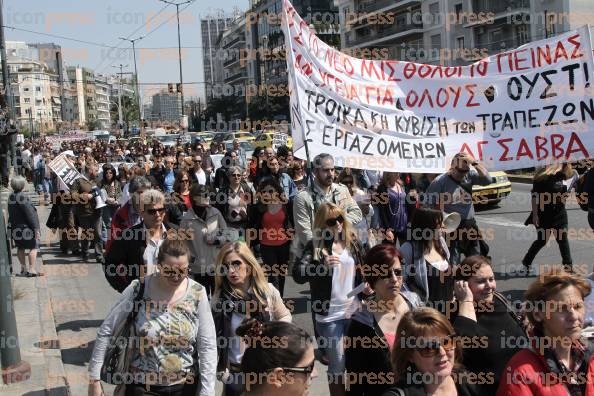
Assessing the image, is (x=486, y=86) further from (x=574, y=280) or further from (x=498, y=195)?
(x=498, y=195)

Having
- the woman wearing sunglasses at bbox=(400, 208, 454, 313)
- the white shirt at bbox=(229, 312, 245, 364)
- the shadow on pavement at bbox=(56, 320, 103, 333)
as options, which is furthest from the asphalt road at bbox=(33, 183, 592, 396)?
the white shirt at bbox=(229, 312, 245, 364)

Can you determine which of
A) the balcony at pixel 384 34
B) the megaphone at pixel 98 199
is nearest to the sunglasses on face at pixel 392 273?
the megaphone at pixel 98 199

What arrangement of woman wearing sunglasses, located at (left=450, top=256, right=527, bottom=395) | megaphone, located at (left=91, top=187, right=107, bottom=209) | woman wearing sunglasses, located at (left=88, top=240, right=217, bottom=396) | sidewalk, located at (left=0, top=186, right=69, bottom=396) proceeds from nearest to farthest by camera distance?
woman wearing sunglasses, located at (left=450, top=256, right=527, bottom=395)
woman wearing sunglasses, located at (left=88, top=240, right=217, bottom=396)
sidewalk, located at (left=0, top=186, right=69, bottom=396)
megaphone, located at (left=91, top=187, right=107, bottom=209)

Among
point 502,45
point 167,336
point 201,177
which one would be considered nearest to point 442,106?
point 167,336

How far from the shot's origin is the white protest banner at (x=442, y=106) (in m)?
6.29

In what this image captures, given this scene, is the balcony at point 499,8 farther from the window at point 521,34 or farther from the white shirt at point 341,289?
the white shirt at point 341,289

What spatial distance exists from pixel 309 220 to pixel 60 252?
9.69 metres

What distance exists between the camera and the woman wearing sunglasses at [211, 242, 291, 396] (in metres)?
4.52

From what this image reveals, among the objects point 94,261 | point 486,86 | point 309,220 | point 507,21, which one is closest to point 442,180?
point 486,86

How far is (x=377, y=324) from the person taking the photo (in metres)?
4.14

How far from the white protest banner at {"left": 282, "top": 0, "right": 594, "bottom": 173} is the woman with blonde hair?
276 cm

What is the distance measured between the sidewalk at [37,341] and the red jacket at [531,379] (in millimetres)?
4308

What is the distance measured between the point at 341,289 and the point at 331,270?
0.54 ft

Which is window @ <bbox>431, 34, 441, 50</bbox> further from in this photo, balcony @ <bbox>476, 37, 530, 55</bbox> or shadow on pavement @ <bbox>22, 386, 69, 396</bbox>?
shadow on pavement @ <bbox>22, 386, 69, 396</bbox>
